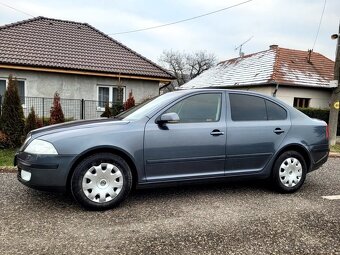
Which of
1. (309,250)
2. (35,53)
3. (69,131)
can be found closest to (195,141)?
(69,131)

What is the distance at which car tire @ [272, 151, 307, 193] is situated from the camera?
17.1 ft

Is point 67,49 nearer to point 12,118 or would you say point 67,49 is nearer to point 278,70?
point 12,118

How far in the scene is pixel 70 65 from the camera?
13844 millimetres

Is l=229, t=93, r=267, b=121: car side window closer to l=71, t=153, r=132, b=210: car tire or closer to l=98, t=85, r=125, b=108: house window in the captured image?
l=71, t=153, r=132, b=210: car tire

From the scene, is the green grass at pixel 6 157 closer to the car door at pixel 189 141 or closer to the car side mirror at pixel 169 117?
the car door at pixel 189 141

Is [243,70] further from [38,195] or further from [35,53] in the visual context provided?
[38,195]

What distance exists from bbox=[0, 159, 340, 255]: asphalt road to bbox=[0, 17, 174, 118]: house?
8.90 meters

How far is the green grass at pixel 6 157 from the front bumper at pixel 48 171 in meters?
3.37

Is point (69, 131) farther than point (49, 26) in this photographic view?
No

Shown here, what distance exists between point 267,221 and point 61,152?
2.60m

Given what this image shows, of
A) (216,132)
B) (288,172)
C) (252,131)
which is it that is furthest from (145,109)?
(288,172)

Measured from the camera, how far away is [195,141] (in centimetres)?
462

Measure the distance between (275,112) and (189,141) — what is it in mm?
1646

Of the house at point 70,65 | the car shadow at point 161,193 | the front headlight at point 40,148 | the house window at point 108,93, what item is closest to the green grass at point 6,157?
the car shadow at point 161,193
